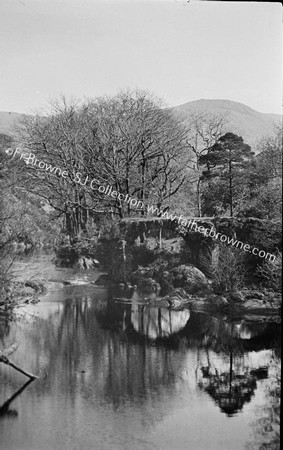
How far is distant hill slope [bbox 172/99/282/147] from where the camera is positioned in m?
9.30

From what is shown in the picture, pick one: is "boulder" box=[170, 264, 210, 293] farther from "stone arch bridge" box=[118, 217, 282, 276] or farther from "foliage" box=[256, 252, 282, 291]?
"foliage" box=[256, 252, 282, 291]

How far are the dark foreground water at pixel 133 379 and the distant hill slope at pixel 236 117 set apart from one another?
127 inches

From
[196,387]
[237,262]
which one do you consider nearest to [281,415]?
[196,387]

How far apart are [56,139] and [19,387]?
4.64 m

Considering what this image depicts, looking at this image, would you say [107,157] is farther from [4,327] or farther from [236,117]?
[4,327]

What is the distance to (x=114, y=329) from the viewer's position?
9.99 m

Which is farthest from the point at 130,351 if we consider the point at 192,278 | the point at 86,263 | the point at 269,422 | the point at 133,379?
the point at 269,422

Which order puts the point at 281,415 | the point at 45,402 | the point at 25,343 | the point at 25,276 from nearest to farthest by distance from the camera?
the point at 281,415 < the point at 45,402 < the point at 25,343 < the point at 25,276

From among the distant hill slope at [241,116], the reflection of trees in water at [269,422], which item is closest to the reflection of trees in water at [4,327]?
the reflection of trees in water at [269,422]

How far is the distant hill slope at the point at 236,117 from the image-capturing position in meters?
9.31

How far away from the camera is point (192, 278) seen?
10.3m

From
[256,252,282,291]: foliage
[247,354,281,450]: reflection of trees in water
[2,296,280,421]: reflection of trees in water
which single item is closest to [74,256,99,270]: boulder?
[2,296,280,421]: reflection of trees in water

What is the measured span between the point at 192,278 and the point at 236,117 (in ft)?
9.71

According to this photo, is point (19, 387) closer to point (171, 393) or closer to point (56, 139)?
point (171, 393)
